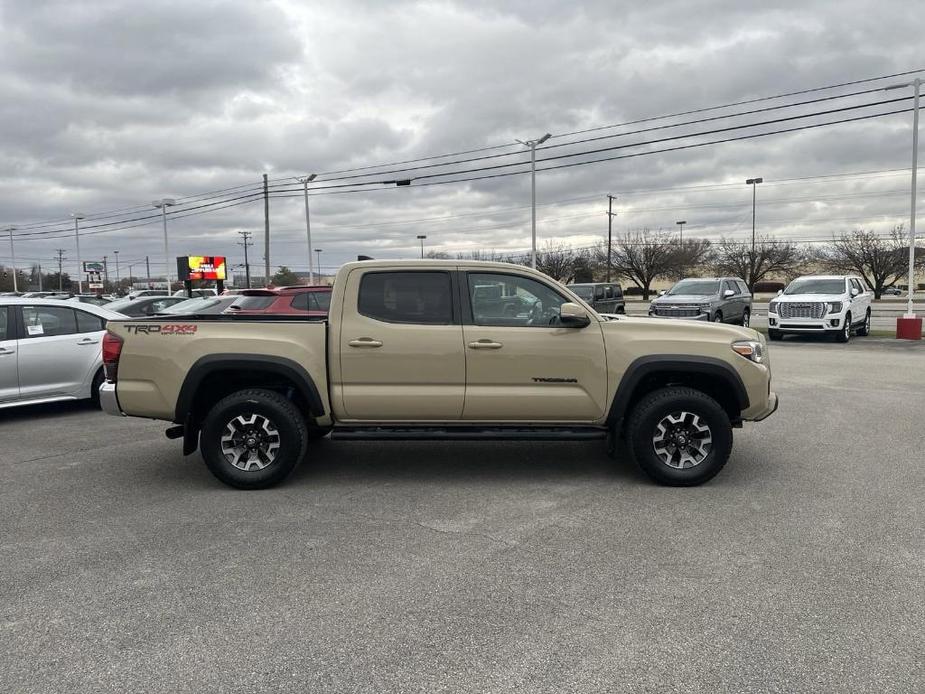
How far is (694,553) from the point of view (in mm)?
A: 4219

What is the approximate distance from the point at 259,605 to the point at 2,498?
3177 mm

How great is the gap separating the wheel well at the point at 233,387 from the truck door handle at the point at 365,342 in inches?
23.7

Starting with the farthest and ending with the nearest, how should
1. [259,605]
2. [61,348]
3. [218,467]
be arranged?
1. [61,348]
2. [218,467]
3. [259,605]

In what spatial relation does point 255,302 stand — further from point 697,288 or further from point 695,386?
point 697,288

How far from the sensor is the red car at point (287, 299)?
1114cm

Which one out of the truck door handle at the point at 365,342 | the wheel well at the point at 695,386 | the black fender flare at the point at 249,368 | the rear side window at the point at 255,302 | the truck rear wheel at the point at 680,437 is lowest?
the truck rear wheel at the point at 680,437

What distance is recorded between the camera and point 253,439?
18.4ft

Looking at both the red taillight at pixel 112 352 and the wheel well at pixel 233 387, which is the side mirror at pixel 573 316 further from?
the red taillight at pixel 112 352

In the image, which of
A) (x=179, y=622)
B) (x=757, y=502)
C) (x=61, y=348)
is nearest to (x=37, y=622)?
(x=179, y=622)

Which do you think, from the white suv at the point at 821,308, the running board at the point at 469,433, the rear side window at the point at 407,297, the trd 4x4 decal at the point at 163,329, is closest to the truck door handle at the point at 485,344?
the rear side window at the point at 407,297

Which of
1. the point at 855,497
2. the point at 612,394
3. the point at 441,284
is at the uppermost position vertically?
the point at 441,284

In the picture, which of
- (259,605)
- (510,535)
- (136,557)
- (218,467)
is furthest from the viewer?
(218,467)

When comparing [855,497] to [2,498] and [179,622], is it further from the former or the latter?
[2,498]

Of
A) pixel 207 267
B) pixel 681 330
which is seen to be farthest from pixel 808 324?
pixel 207 267
